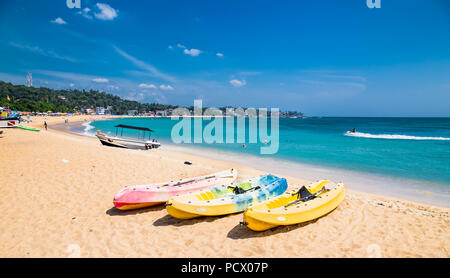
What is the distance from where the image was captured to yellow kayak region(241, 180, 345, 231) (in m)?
4.88

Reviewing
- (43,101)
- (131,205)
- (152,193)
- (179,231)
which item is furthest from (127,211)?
(43,101)

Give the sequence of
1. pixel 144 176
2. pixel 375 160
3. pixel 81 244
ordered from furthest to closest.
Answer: pixel 375 160
pixel 144 176
pixel 81 244

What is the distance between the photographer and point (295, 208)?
5.41m

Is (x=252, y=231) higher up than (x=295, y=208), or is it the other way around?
(x=295, y=208)

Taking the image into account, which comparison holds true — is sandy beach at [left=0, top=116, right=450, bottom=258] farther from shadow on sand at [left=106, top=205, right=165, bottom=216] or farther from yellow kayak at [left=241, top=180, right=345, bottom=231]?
yellow kayak at [left=241, top=180, right=345, bottom=231]

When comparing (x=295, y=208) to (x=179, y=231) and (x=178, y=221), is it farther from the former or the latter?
(x=178, y=221)

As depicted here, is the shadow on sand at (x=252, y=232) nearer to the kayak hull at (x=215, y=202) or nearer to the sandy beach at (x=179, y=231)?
the sandy beach at (x=179, y=231)

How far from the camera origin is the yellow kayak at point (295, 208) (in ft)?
16.0

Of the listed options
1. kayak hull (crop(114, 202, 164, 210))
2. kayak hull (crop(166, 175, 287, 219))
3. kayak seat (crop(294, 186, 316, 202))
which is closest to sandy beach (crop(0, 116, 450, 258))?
kayak hull (crop(114, 202, 164, 210))
